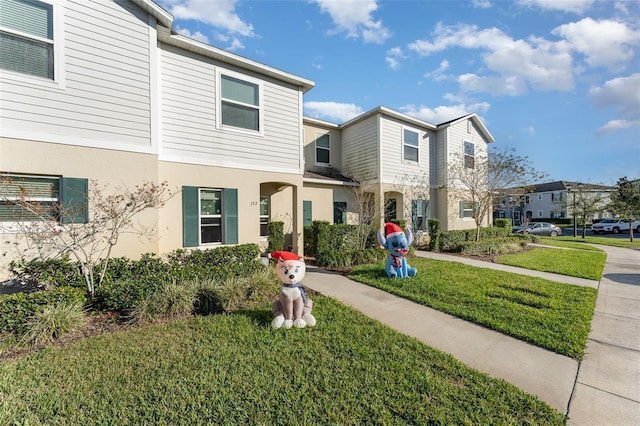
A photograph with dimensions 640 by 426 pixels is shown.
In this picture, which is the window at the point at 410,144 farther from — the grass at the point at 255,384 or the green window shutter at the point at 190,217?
the grass at the point at 255,384

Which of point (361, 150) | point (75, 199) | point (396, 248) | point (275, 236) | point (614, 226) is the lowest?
point (614, 226)

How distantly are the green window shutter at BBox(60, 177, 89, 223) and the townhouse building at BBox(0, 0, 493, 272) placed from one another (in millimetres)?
27

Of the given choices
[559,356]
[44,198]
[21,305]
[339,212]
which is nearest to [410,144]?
[339,212]

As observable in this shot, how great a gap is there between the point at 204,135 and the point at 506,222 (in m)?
19.8

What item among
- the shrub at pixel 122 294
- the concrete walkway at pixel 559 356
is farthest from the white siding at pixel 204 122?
the concrete walkway at pixel 559 356

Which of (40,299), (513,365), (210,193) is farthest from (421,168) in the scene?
(40,299)

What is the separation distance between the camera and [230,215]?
838 cm

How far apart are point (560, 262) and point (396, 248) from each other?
7.55 meters

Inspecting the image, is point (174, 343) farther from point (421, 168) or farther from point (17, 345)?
point (421, 168)

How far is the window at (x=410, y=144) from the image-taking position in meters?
14.5

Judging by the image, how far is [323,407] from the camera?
106 inches

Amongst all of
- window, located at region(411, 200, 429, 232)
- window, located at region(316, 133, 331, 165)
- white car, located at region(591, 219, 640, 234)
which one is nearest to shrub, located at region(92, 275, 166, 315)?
window, located at region(316, 133, 331, 165)

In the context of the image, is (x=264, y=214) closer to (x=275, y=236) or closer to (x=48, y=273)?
(x=275, y=236)

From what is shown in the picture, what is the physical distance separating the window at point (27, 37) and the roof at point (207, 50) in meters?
1.95
